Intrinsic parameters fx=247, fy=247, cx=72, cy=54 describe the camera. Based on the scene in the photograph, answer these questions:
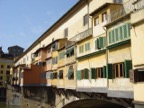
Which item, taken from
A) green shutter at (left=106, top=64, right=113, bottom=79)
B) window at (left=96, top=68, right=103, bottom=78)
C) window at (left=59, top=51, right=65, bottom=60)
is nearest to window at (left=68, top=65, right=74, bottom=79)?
window at (left=59, top=51, right=65, bottom=60)

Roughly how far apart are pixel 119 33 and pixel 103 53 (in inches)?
139

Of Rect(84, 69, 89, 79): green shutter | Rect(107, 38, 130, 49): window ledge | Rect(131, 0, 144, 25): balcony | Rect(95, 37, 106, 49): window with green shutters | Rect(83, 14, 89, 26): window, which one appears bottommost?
Rect(84, 69, 89, 79): green shutter

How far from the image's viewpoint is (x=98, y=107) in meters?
33.4

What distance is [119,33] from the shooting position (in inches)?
676

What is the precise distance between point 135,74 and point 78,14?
57.4 feet

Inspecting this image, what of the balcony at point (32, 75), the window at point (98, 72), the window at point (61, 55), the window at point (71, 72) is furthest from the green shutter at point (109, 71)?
the balcony at point (32, 75)

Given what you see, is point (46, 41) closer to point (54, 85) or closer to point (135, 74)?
point (54, 85)

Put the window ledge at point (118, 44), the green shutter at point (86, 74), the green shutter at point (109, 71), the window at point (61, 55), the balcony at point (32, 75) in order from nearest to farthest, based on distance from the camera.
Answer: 1. the window ledge at point (118, 44)
2. the green shutter at point (109, 71)
3. the green shutter at point (86, 74)
4. the window at point (61, 55)
5. the balcony at point (32, 75)

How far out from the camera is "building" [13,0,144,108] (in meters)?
14.9

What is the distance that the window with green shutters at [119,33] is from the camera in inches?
Result: 642

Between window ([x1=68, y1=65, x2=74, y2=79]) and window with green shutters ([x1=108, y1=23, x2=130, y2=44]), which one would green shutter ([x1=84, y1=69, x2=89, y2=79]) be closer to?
window ([x1=68, y1=65, x2=74, y2=79])

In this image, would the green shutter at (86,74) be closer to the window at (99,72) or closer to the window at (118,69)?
the window at (99,72)

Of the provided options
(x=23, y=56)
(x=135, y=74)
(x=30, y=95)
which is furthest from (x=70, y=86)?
(x=23, y=56)

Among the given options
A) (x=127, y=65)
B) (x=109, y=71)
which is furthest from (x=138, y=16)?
(x=109, y=71)
